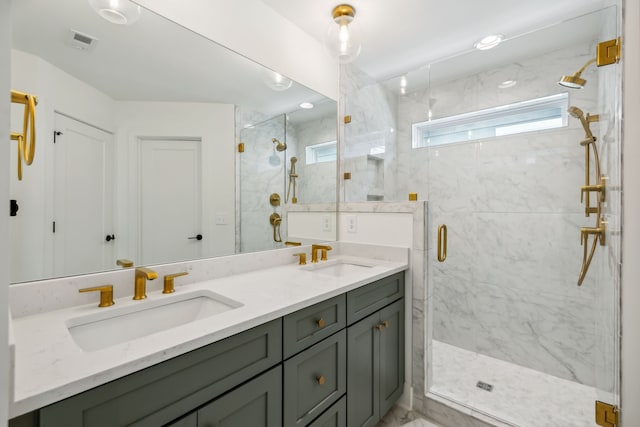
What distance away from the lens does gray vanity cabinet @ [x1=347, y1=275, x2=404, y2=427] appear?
137 cm

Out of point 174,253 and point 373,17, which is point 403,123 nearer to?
point 373,17

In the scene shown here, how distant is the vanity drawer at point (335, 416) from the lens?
1.18 metres

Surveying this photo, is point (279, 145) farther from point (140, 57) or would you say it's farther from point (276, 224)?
point (140, 57)

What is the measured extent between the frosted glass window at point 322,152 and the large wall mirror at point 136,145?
0.29 meters

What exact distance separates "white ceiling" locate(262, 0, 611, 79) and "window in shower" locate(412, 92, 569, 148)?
0.51 m

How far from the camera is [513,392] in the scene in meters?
1.92

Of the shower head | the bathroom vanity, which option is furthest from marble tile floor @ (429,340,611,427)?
the shower head

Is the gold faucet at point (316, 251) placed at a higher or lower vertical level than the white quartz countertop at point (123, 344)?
higher

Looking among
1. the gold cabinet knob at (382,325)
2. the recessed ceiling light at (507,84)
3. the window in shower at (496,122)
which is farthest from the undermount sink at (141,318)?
the recessed ceiling light at (507,84)

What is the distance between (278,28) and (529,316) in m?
2.73

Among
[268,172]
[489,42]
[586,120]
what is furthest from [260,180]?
[586,120]

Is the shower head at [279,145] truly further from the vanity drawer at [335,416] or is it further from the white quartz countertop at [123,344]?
the vanity drawer at [335,416]

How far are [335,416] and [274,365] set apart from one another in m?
0.50

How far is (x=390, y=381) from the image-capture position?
166 centimetres
